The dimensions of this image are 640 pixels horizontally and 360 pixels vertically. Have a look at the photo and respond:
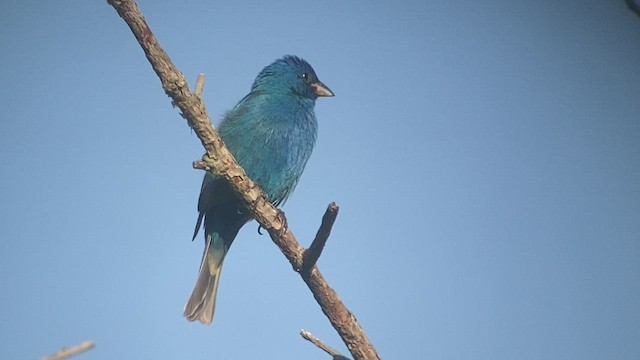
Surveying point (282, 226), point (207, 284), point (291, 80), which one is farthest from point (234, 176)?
point (291, 80)

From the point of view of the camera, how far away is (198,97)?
3953mm

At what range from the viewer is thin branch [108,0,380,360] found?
147 inches

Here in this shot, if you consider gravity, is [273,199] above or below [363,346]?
above

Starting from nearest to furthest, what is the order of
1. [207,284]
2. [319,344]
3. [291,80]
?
[319,344], [207,284], [291,80]

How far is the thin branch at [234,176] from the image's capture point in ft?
12.3

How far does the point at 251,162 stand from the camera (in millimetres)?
5570

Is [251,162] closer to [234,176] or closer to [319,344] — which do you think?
[234,176]

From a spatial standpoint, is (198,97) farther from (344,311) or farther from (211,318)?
(211,318)

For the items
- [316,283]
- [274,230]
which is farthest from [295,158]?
[316,283]

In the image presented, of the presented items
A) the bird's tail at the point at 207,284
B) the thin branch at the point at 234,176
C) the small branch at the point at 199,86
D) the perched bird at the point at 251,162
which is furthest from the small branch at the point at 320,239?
the bird's tail at the point at 207,284

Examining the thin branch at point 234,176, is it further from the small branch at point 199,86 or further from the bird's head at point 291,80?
the bird's head at point 291,80

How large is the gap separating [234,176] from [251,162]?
1.43 m

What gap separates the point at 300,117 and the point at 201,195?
1067mm

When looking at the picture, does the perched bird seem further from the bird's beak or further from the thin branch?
the thin branch
